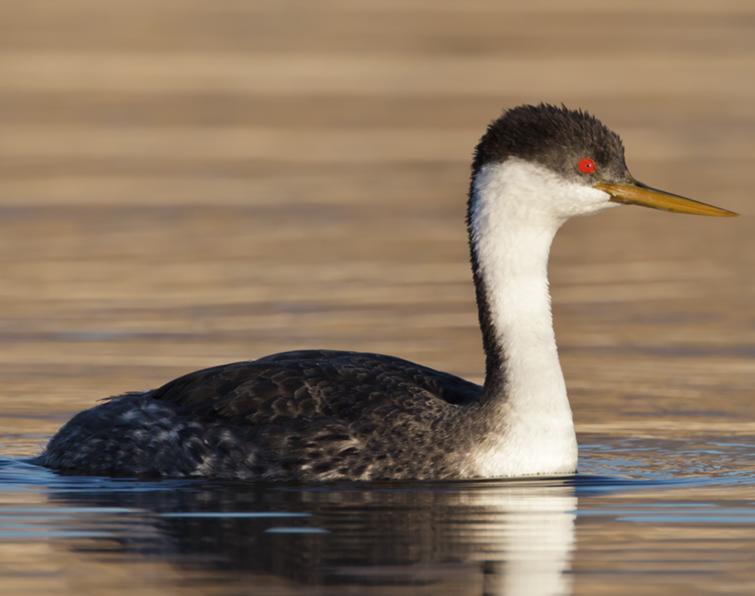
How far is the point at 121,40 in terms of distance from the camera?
43906 mm

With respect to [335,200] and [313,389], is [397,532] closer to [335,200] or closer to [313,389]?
[313,389]

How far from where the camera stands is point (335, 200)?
87.0 feet

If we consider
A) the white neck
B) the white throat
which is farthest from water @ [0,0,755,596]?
the white neck

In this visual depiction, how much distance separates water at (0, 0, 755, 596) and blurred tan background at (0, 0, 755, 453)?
0.06m

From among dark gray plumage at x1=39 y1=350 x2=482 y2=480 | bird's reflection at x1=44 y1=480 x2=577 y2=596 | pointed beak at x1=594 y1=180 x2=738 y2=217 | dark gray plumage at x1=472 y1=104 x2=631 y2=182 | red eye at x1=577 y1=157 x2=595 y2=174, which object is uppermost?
dark gray plumage at x1=472 y1=104 x2=631 y2=182

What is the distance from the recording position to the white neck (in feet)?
48.5

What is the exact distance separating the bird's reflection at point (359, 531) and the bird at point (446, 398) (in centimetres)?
23

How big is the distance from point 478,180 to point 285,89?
73.3ft

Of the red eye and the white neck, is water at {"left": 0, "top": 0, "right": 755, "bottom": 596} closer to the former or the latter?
the white neck

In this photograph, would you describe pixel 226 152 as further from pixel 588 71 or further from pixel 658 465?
pixel 658 465

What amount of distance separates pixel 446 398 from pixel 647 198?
6.03 ft

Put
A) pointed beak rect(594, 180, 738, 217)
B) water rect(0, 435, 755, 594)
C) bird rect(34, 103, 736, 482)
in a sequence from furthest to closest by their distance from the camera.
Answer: pointed beak rect(594, 180, 738, 217) < bird rect(34, 103, 736, 482) < water rect(0, 435, 755, 594)

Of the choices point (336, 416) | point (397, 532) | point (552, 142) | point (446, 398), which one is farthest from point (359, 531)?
point (552, 142)

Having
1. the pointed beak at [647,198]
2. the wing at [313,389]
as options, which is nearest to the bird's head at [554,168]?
the pointed beak at [647,198]
